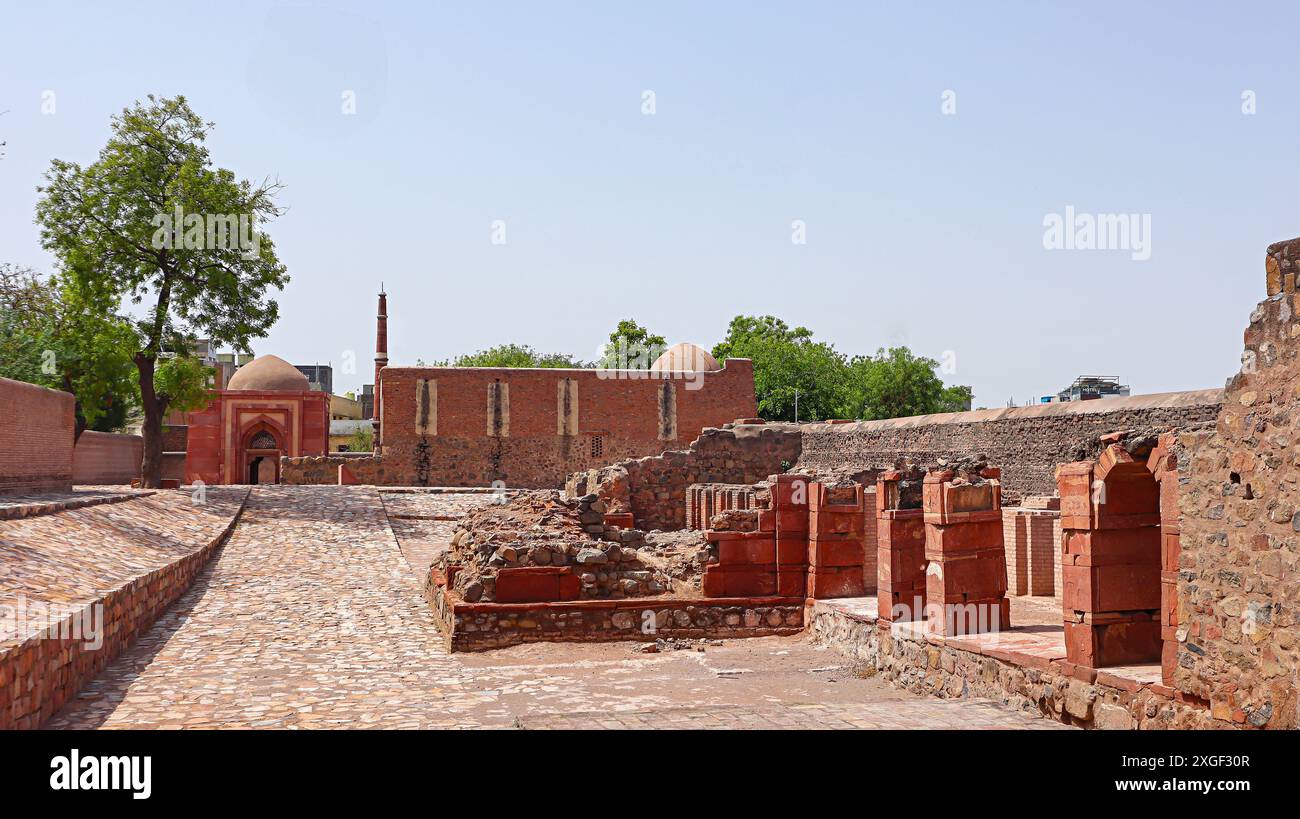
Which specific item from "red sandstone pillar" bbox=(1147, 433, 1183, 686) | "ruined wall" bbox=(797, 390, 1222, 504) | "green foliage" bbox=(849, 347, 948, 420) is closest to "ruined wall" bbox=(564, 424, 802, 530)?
"ruined wall" bbox=(797, 390, 1222, 504)

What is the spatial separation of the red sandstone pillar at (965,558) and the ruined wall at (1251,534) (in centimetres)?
277

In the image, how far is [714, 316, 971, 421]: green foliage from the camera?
147ft

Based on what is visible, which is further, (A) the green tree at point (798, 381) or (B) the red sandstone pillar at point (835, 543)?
(A) the green tree at point (798, 381)

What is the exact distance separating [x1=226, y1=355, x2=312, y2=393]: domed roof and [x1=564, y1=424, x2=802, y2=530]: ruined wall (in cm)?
1879

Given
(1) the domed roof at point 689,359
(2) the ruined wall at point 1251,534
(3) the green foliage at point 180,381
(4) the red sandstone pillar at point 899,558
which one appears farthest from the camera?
(1) the domed roof at point 689,359

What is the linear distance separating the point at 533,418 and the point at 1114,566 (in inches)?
1050

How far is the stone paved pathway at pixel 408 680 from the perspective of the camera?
637 centimetres

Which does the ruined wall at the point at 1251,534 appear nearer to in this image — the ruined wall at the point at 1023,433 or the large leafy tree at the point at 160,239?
the ruined wall at the point at 1023,433

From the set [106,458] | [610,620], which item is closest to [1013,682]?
[610,620]

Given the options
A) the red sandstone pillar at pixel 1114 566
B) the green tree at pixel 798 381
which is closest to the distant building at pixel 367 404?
the green tree at pixel 798 381

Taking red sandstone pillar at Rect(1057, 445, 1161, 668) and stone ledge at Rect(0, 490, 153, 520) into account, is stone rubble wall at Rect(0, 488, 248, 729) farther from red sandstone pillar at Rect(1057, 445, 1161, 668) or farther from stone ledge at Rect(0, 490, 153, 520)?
red sandstone pillar at Rect(1057, 445, 1161, 668)

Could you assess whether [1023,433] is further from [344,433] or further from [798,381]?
[344,433]

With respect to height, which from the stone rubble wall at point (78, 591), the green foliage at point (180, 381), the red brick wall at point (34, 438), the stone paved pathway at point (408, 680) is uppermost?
the green foliage at point (180, 381)
